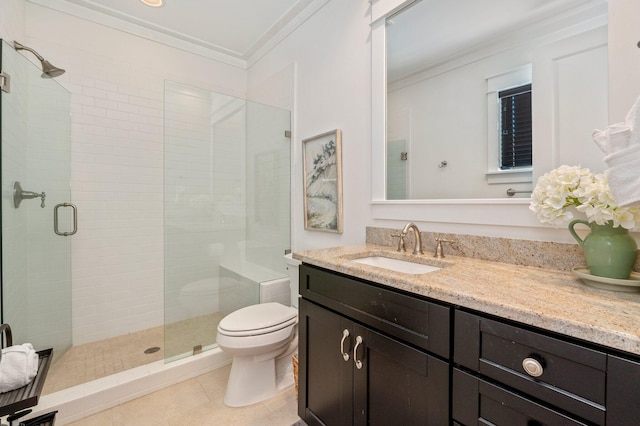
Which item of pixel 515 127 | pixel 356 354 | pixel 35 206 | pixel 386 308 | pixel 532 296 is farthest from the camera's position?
pixel 35 206

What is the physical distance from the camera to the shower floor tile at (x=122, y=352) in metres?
1.87

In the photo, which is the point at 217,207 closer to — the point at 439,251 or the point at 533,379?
the point at 439,251

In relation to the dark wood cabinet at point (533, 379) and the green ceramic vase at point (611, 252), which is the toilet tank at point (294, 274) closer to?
the dark wood cabinet at point (533, 379)

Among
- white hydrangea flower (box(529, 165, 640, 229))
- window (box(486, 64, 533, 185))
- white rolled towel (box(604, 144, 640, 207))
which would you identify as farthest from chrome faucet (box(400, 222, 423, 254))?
white rolled towel (box(604, 144, 640, 207))

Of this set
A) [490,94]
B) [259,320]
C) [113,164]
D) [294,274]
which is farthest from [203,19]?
[259,320]

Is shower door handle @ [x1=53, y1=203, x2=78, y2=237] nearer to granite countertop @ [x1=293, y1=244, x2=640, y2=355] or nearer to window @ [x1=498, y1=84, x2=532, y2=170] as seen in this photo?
granite countertop @ [x1=293, y1=244, x2=640, y2=355]

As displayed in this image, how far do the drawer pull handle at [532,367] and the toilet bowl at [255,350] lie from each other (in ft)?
4.35

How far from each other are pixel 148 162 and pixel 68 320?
1391 mm

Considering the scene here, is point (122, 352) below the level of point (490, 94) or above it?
below

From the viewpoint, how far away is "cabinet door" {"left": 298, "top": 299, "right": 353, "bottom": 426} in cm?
116

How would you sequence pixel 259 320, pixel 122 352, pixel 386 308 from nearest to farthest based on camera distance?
1. pixel 386 308
2. pixel 259 320
3. pixel 122 352

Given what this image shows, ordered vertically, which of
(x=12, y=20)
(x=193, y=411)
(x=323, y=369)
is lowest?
(x=193, y=411)

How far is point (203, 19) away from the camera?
2.41 meters

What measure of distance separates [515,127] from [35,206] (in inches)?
109
